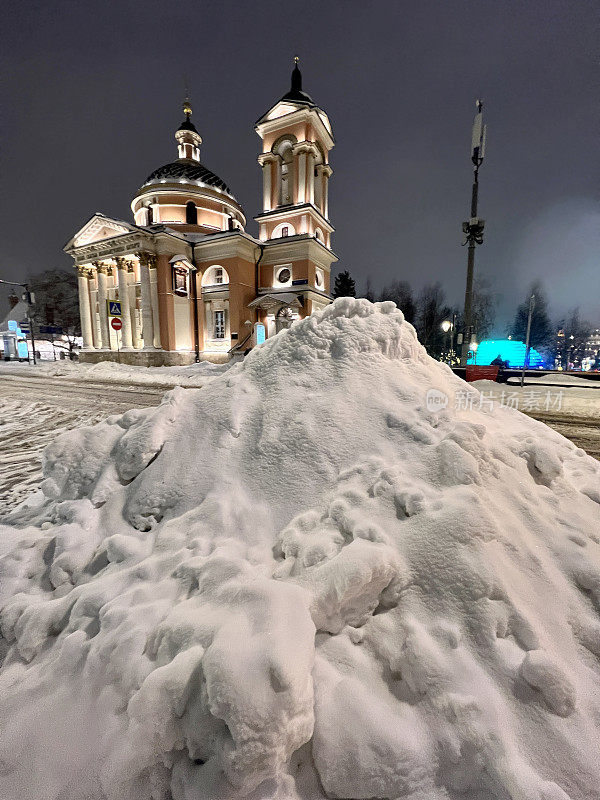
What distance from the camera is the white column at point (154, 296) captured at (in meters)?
24.2

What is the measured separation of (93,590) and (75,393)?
39.8ft

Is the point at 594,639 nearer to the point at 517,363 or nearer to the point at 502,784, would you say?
the point at 502,784

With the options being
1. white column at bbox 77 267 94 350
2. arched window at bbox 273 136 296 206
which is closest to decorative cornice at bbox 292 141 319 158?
arched window at bbox 273 136 296 206

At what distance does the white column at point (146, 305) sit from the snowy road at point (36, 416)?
1152 cm

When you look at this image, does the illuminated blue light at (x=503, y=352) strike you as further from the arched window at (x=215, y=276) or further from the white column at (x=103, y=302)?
the white column at (x=103, y=302)

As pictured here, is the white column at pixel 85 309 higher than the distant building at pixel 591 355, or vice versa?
the white column at pixel 85 309

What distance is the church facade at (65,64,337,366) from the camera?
24375 mm

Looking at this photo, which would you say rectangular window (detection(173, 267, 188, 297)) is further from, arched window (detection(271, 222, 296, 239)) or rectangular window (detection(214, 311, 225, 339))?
arched window (detection(271, 222, 296, 239))

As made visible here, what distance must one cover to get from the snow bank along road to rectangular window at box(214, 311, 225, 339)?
45.6 ft

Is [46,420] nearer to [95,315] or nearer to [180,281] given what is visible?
[180,281]

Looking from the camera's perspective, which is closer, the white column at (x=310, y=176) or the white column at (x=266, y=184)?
the white column at (x=310, y=176)

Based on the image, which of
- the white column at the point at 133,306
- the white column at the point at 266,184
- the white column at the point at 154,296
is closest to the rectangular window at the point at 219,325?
the white column at the point at 154,296

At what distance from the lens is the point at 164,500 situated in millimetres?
2715

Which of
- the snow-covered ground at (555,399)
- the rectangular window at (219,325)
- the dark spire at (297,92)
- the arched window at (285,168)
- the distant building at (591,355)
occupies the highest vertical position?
the dark spire at (297,92)
